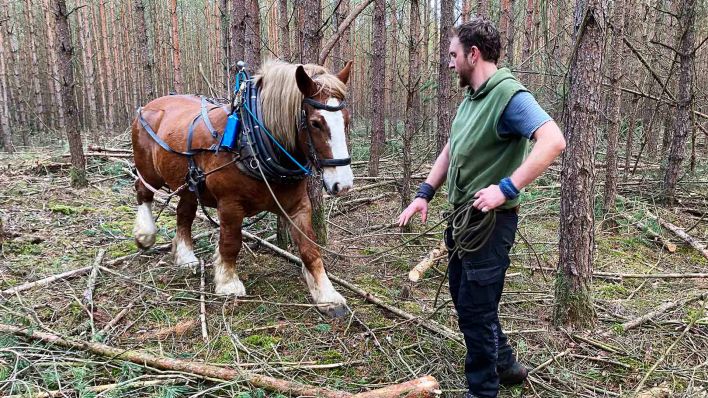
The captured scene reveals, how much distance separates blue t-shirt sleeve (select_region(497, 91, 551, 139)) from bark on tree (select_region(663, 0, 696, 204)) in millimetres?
4989

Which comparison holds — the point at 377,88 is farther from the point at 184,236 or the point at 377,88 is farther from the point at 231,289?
the point at 231,289

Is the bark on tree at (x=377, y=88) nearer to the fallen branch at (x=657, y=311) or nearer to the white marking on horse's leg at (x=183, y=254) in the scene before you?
the white marking on horse's leg at (x=183, y=254)

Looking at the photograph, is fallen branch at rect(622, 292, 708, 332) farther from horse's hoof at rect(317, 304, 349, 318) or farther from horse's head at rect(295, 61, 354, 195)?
horse's head at rect(295, 61, 354, 195)

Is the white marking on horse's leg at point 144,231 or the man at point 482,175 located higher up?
the man at point 482,175

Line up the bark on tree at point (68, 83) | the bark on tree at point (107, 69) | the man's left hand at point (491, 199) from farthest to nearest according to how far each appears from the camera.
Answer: the bark on tree at point (107, 69) → the bark on tree at point (68, 83) → the man's left hand at point (491, 199)

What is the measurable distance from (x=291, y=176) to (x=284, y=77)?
2.21ft

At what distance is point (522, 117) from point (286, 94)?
1.61 meters

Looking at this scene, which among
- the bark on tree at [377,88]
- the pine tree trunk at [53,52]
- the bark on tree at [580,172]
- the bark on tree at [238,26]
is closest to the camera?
the bark on tree at [580,172]

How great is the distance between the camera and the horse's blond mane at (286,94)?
3.02 metres

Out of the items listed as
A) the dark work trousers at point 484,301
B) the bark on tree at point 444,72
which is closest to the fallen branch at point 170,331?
the dark work trousers at point 484,301

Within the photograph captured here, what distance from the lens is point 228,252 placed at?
3695 millimetres

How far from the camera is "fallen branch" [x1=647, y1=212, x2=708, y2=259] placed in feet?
15.5

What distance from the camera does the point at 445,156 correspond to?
269cm

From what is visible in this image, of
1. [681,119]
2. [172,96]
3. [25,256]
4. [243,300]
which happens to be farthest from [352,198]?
[681,119]
